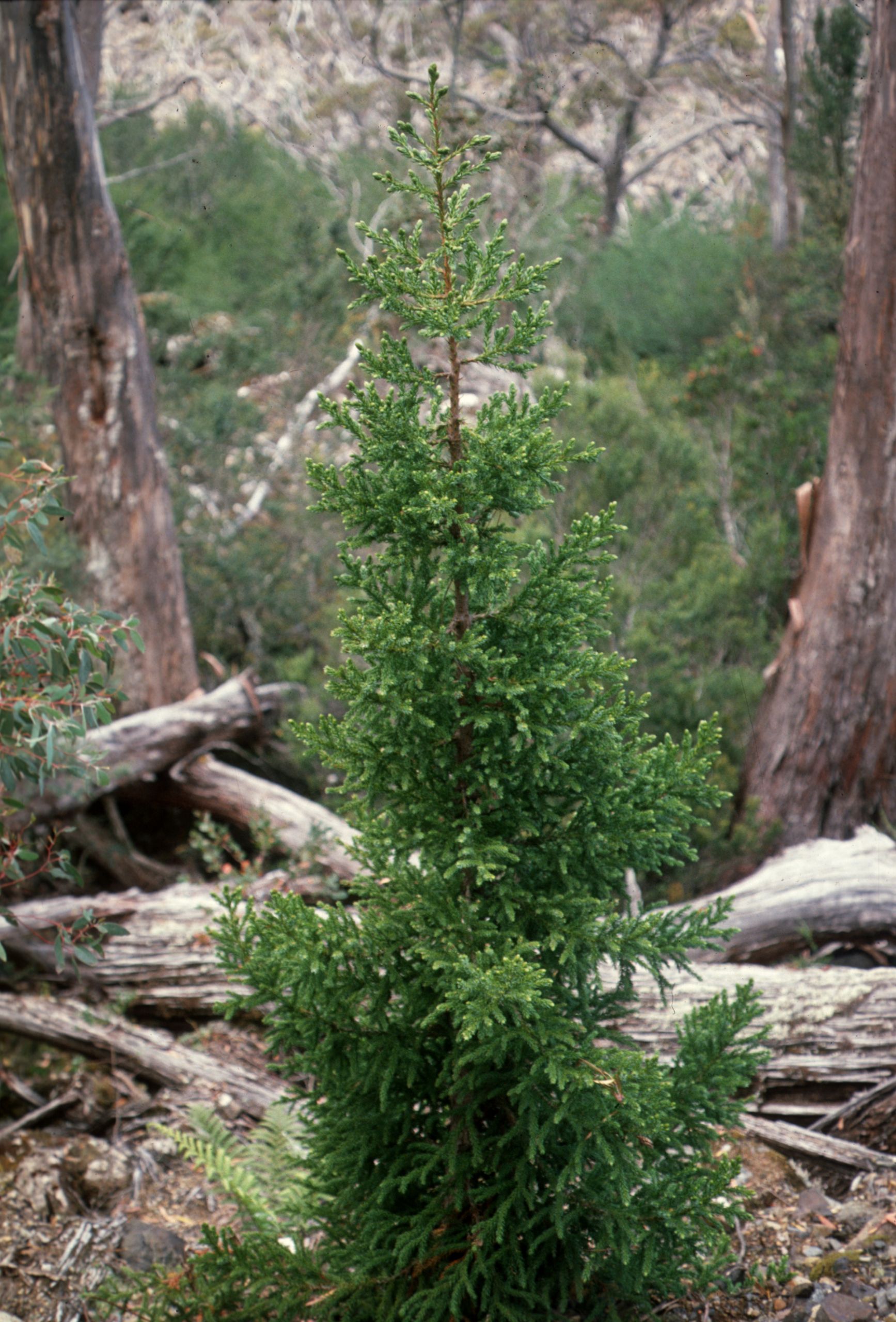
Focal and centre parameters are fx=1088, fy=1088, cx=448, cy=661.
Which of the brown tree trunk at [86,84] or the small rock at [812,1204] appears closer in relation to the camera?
the small rock at [812,1204]

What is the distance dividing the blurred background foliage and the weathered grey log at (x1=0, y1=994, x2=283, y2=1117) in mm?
2185

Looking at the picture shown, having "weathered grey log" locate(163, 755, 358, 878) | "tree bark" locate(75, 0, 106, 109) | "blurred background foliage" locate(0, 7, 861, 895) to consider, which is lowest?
"weathered grey log" locate(163, 755, 358, 878)

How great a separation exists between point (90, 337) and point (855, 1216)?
238 inches

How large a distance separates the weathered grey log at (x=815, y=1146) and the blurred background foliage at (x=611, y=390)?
6.67ft

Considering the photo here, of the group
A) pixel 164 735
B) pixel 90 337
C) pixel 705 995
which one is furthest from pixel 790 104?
pixel 705 995

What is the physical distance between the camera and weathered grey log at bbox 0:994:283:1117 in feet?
15.1

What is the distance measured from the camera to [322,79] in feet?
62.9

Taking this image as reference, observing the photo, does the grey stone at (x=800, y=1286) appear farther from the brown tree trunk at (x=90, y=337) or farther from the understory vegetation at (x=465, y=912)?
the brown tree trunk at (x=90, y=337)

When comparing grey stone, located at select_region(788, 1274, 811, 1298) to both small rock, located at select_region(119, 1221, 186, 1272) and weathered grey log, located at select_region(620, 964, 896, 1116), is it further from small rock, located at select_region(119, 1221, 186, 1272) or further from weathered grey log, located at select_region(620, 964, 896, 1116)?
small rock, located at select_region(119, 1221, 186, 1272)

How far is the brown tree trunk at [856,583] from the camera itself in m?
5.77

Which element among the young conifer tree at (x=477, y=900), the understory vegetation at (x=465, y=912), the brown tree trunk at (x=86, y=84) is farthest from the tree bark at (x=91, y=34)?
the young conifer tree at (x=477, y=900)

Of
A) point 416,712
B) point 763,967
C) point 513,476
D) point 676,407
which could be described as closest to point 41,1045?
point 763,967

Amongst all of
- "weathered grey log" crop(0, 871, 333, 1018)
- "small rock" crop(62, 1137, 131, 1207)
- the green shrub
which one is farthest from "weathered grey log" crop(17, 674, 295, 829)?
the green shrub

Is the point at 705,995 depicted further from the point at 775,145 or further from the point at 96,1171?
the point at 775,145
